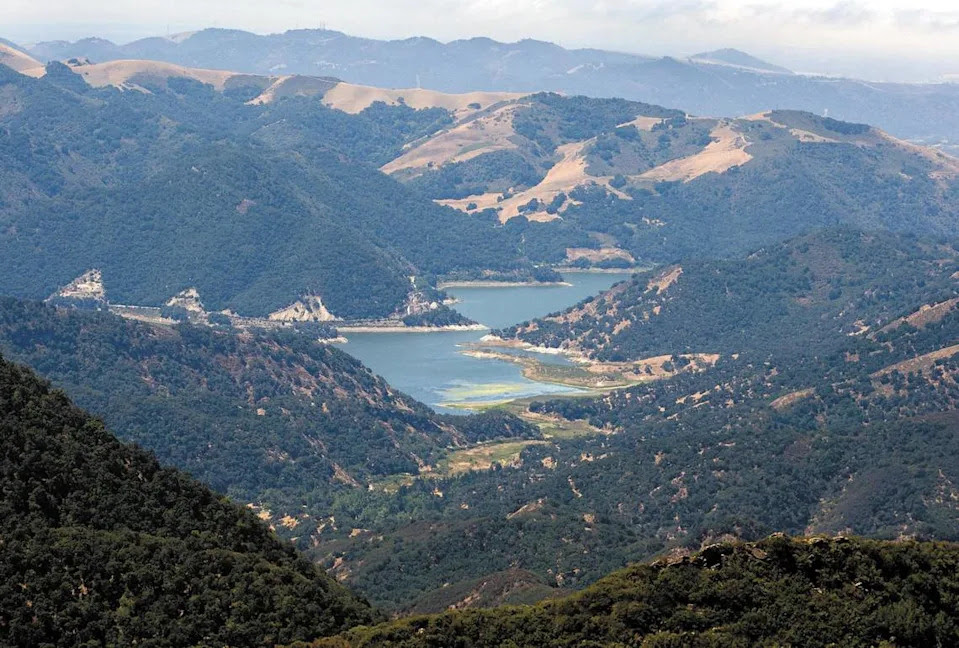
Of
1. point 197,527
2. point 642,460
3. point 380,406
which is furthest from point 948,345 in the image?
point 197,527

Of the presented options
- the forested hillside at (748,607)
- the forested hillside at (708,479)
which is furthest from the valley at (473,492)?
the forested hillside at (708,479)

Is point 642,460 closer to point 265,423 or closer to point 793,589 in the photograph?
point 265,423

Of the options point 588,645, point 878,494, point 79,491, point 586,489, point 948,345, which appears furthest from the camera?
point 948,345

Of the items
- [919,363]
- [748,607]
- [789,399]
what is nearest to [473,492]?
[789,399]

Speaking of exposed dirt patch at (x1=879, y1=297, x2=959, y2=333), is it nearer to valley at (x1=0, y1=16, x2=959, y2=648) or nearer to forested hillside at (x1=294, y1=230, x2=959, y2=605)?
forested hillside at (x1=294, y1=230, x2=959, y2=605)

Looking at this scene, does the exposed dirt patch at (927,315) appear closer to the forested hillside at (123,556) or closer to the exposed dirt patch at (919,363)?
the exposed dirt patch at (919,363)

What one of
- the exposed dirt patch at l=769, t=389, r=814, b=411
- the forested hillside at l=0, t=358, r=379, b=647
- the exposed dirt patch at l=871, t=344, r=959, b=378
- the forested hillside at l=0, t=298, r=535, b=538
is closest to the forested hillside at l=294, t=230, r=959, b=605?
the exposed dirt patch at l=871, t=344, r=959, b=378
